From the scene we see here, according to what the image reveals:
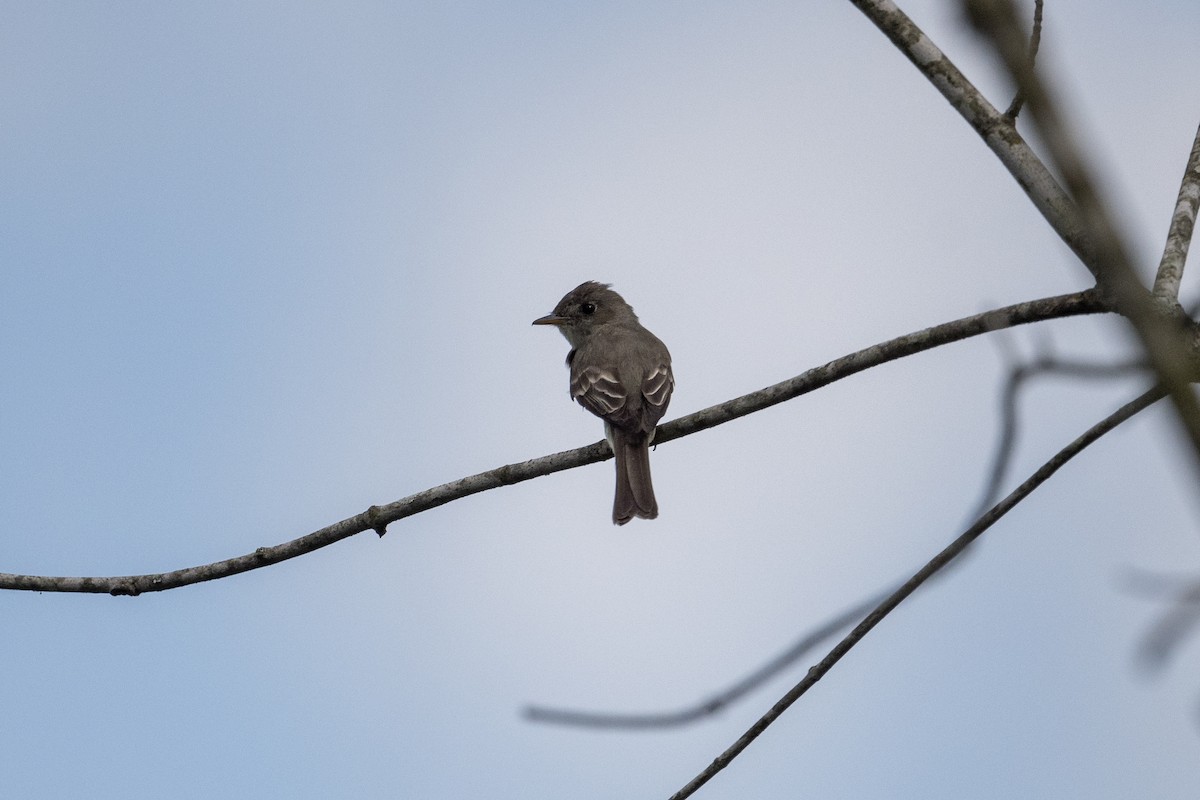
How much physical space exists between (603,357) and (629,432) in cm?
140

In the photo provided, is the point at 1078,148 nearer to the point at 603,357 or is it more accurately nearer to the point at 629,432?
the point at 629,432

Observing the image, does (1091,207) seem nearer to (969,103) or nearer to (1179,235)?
(969,103)

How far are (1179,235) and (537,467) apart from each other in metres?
2.77

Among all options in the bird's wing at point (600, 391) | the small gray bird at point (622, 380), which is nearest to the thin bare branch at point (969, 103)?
the small gray bird at point (622, 380)

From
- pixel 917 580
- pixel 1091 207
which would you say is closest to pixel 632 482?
pixel 917 580

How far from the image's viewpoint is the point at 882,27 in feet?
11.3

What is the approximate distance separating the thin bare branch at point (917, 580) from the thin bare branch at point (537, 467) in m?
0.60

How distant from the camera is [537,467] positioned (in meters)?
5.50

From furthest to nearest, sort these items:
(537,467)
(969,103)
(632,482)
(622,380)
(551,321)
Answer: (551,321), (622,380), (632,482), (537,467), (969,103)

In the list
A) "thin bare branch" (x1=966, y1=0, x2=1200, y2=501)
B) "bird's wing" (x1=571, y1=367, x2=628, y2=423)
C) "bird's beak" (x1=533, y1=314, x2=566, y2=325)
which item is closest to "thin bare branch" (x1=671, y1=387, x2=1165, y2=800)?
"thin bare branch" (x1=966, y1=0, x2=1200, y2=501)

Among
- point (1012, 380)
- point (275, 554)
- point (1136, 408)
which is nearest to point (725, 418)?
point (275, 554)

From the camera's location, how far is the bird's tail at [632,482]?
7891 mm

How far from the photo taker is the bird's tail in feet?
25.9

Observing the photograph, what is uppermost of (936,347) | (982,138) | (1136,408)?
(982,138)
